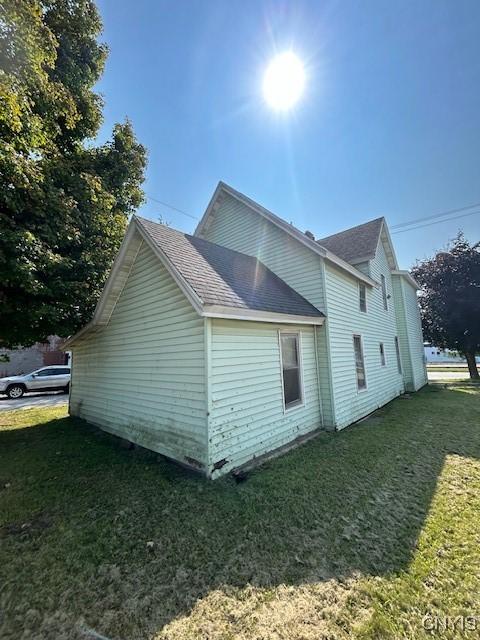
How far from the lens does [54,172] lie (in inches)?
315

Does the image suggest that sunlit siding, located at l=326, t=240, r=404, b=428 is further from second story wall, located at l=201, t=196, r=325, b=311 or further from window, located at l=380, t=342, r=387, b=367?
second story wall, located at l=201, t=196, r=325, b=311

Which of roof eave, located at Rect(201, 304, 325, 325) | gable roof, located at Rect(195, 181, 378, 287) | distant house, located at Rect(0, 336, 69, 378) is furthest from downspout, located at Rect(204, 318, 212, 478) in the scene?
distant house, located at Rect(0, 336, 69, 378)

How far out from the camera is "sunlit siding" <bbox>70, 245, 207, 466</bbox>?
5051mm

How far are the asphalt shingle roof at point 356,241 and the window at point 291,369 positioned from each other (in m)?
5.38

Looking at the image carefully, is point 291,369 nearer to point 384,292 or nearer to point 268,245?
point 268,245

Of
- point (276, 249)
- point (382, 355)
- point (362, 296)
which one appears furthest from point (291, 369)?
Result: point (382, 355)

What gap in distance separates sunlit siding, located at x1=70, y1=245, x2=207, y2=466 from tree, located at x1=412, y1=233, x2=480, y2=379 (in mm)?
20628

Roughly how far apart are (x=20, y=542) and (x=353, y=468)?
17.3ft

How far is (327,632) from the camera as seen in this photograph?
2275 millimetres

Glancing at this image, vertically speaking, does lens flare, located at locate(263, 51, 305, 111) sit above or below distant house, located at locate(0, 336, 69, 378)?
above

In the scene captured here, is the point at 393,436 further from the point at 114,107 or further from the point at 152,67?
the point at 114,107

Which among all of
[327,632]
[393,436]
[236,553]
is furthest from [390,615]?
[393,436]

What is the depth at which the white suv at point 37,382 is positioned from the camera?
50.0 feet

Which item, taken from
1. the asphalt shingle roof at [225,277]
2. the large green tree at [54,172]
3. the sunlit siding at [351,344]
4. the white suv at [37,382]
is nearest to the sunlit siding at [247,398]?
the asphalt shingle roof at [225,277]
